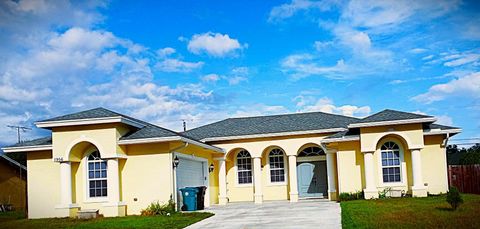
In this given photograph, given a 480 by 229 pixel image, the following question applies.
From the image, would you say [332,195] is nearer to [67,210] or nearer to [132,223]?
[132,223]

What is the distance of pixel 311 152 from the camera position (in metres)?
29.1

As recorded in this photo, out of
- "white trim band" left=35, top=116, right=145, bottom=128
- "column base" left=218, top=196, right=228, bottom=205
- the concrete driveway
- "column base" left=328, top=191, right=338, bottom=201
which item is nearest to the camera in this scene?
the concrete driveway

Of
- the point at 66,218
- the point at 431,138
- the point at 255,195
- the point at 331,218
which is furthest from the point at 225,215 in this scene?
the point at 431,138

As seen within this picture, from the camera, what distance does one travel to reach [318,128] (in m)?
27.4

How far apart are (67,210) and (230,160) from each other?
9962mm

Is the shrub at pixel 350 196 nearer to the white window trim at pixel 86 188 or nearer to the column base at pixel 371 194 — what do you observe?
the column base at pixel 371 194

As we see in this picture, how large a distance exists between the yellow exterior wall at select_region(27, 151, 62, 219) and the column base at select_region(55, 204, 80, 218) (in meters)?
0.99

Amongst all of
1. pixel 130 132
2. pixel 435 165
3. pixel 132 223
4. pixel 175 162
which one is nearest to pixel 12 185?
pixel 130 132

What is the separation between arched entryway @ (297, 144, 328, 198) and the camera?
1136 inches

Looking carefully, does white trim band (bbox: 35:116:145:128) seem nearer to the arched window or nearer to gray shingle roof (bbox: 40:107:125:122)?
gray shingle roof (bbox: 40:107:125:122)

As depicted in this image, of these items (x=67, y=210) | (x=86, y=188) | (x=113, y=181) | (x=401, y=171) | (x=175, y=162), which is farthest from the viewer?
(x=401, y=171)

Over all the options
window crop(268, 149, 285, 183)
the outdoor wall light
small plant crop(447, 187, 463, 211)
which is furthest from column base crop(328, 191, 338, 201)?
small plant crop(447, 187, 463, 211)

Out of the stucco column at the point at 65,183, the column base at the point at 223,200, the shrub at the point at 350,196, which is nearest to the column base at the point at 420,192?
the shrub at the point at 350,196

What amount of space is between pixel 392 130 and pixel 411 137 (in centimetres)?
82
